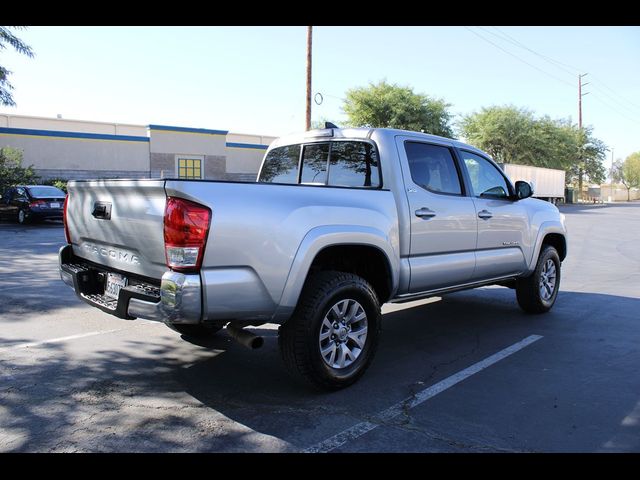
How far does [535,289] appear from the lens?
649 centimetres

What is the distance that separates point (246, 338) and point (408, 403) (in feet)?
4.12

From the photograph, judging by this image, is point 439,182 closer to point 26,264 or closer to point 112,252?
point 112,252

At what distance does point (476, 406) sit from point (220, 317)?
1.90 meters

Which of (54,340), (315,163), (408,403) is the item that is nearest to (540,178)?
(315,163)

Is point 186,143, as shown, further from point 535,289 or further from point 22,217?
point 535,289

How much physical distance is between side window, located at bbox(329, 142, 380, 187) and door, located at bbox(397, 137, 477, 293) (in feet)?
0.88

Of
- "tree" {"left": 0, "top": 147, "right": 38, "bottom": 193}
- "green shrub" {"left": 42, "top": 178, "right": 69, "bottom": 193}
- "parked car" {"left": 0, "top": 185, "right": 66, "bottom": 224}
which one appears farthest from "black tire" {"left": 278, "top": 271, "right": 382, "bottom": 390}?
"green shrub" {"left": 42, "top": 178, "right": 69, "bottom": 193}

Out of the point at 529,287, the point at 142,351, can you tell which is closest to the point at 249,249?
the point at 142,351

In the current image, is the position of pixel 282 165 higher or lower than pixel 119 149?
lower

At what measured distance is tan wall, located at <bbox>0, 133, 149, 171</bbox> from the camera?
91.6 ft

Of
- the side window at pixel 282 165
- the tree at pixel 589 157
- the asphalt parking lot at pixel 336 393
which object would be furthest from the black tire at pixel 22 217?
the tree at pixel 589 157

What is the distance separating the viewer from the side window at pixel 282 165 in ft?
18.0

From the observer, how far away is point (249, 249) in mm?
3557

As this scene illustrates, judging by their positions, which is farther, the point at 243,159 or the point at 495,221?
the point at 243,159
